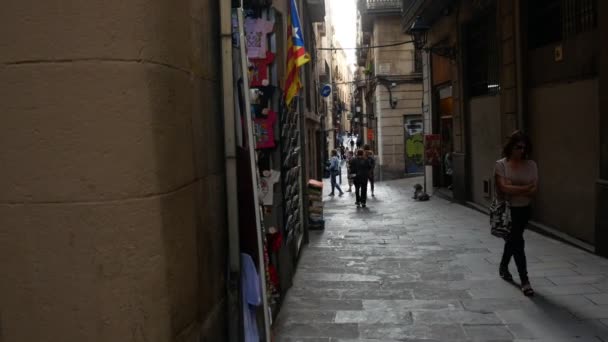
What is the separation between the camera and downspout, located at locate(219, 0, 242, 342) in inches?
150

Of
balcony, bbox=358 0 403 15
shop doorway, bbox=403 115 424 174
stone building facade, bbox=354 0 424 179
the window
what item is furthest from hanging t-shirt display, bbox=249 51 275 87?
balcony, bbox=358 0 403 15

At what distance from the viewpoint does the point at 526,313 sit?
5797mm

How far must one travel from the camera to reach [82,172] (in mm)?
2562

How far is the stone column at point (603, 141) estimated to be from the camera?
7910mm

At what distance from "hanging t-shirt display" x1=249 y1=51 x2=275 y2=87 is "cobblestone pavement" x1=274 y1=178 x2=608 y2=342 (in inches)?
95.0

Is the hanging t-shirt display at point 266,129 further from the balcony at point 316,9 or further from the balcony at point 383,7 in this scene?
the balcony at point 383,7

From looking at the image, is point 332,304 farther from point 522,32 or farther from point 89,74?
point 522,32

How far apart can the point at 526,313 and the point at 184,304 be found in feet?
13.5

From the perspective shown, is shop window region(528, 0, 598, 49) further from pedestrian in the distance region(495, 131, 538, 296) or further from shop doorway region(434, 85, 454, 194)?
shop doorway region(434, 85, 454, 194)

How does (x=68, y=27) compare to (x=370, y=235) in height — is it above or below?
above

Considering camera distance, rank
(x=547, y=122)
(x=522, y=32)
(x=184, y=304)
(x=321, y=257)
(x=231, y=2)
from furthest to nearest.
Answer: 1. (x=522, y=32)
2. (x=547, y=122)
3. (x=321, y=257)
4. (x=231, y=2)
5. (x=184, y=304)

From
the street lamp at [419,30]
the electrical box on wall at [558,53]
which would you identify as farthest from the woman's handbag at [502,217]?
the street lamp at [419,30]

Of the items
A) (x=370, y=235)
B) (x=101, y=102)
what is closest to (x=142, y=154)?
(x=101, y=102)

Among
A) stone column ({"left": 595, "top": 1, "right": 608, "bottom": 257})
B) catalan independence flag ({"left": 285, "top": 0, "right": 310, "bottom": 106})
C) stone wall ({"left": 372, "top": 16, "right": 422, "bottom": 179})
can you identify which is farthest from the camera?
stone wall ({"left": 372, "top": 16, "right": 422, "bottom": 179})
